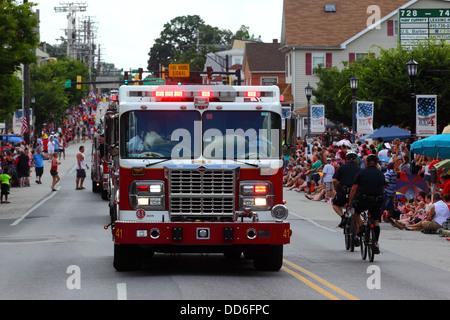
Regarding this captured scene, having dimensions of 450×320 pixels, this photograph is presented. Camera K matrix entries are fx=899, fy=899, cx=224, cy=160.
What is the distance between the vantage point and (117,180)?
47.4ft

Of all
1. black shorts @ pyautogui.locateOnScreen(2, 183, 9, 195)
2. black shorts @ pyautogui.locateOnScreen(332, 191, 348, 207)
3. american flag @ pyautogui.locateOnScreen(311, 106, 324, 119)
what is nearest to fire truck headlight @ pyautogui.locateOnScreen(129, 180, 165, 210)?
black shorts @ pyautogui.locateOnScreen(332, 191, 348, 207)

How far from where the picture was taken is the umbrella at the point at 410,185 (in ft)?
78.7

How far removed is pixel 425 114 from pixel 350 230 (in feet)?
35.0

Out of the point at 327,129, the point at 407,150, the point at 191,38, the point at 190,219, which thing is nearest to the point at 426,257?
the point at 190,219

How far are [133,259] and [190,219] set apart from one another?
125 centimetres

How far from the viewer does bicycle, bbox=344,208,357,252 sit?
57.6ft

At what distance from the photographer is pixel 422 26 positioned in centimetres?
4125

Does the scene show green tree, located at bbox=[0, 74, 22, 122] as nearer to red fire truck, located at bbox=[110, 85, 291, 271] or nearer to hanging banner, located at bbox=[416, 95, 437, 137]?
hanging banner, located at bbox=[416, 95, 437, 137]

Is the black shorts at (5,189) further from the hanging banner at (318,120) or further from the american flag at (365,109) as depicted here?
the hanging banner at (318,120)

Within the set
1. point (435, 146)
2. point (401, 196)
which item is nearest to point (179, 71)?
point (401, 196)

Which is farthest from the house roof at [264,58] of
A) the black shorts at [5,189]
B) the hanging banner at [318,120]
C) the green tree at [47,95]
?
the black shorts at [5,189]

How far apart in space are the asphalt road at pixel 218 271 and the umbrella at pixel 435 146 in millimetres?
2453

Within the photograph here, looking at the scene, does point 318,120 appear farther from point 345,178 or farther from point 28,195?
point 345,178

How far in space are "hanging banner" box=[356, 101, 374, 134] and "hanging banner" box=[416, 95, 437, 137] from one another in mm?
6645
